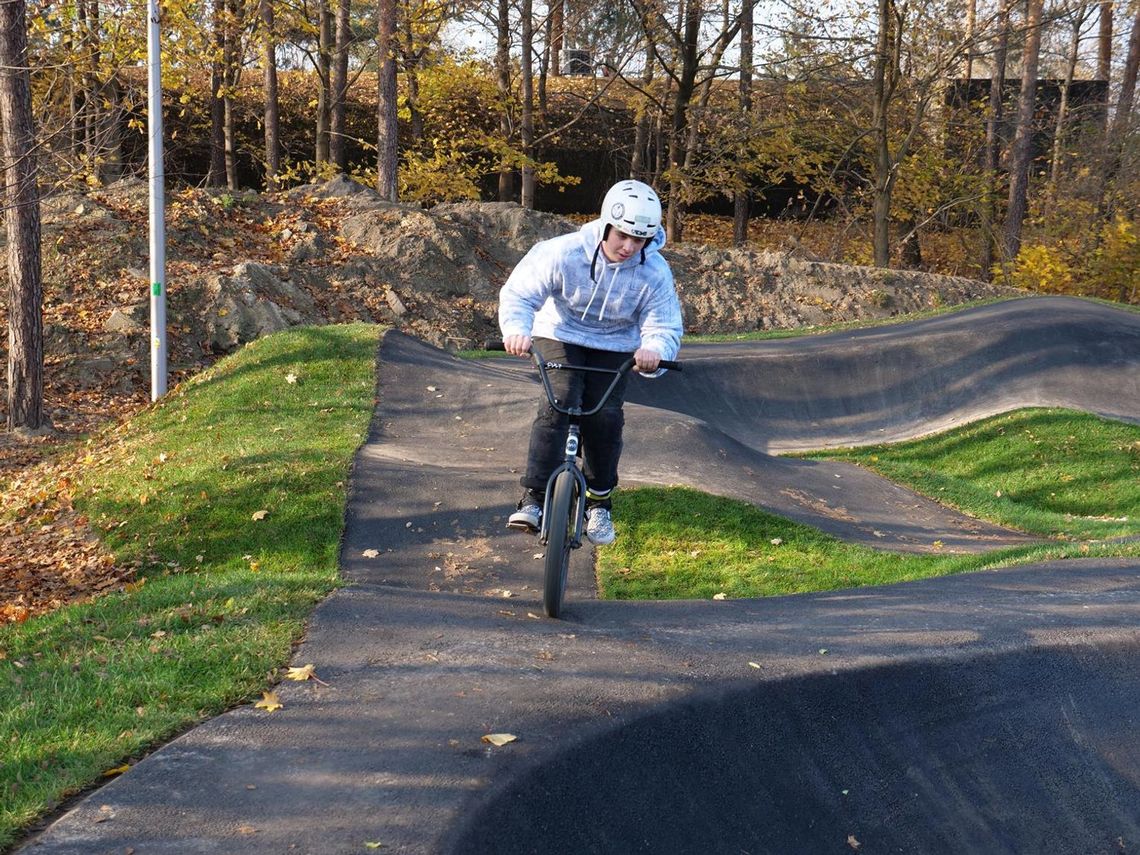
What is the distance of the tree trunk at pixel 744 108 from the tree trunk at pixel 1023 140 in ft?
26.6

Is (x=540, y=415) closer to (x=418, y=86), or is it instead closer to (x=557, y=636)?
(x=557, y=636)

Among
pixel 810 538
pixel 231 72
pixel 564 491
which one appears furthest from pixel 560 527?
pixel 231 72

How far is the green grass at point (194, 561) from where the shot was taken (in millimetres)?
4188

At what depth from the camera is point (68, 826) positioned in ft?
11.0

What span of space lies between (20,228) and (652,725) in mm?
11593

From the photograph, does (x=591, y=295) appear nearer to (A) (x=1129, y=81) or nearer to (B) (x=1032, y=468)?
(B) (x=1032, y=468)

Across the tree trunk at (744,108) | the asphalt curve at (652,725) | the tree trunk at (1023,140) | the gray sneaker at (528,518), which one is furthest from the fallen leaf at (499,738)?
the tree trunk at (1023,140)

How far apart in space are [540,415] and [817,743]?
2314mm

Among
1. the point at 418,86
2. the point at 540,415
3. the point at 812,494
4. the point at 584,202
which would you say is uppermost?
the point at 418,86

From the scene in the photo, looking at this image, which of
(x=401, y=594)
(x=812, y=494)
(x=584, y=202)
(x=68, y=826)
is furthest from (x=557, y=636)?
(x=584, y=202)

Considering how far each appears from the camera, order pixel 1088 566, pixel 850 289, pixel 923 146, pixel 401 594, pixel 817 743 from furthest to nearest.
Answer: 1. pixel 923 146
2. pixel 850 289
3. pixel 1088 566
4. pixel 401 594
5. pixel 817 743

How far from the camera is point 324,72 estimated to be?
2881cm

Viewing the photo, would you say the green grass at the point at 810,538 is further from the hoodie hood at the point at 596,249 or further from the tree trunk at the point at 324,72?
the tree trunk at the point at 324,72

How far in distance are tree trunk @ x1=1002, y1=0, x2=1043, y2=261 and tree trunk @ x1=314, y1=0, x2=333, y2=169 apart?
2013 centimetres
